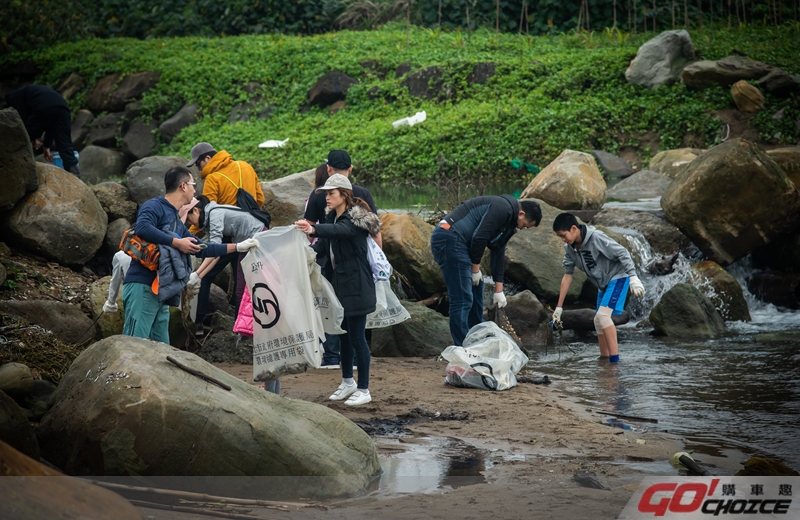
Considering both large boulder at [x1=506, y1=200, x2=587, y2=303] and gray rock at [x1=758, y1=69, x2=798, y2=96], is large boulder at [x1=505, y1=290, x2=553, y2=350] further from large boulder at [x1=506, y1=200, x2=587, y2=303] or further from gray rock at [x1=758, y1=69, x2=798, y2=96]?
gray rock at [x1=758, y1=69, x2=798, y2=96]

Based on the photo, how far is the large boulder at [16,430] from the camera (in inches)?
170

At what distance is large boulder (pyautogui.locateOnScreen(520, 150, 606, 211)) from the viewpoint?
12438 millimetres

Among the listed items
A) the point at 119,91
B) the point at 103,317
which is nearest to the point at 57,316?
Answer: the point at 103,317

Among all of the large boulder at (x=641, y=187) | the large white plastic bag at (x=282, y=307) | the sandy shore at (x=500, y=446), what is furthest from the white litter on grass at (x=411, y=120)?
the large white plastic bag at (x=282, y=307)

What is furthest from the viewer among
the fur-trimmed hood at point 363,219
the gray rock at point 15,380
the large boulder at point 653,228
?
the large boulder at point 653,228

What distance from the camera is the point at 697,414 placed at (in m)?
6.48

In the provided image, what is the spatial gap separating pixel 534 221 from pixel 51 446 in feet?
15.6

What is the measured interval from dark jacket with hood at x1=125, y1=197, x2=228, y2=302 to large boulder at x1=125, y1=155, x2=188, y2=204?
4.21m

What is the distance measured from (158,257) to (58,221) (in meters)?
3.82

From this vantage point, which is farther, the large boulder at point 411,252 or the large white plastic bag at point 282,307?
the large boulder at point 411,252

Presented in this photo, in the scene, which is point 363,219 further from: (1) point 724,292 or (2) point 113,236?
(1) point 724,292

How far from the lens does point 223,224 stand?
7.57 metres

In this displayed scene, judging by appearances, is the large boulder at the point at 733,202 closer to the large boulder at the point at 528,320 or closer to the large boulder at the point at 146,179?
the large boulder at the point at 528,320

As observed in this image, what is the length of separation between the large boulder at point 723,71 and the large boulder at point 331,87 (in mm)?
9084
